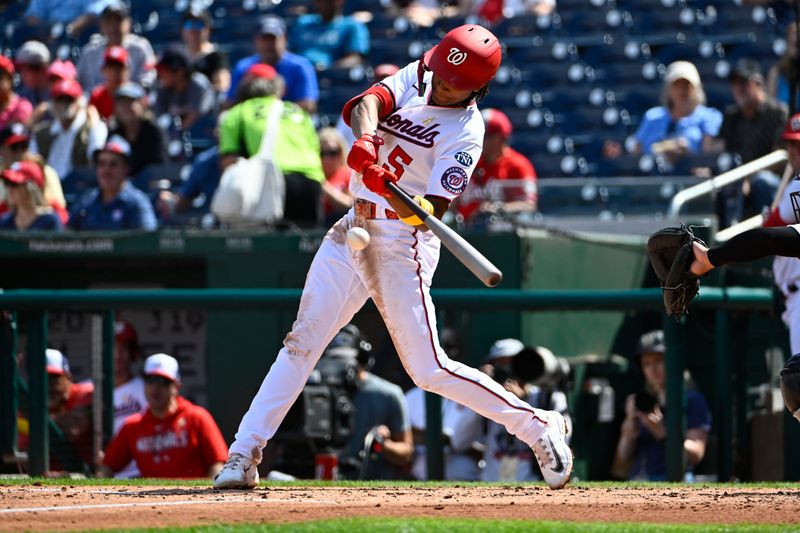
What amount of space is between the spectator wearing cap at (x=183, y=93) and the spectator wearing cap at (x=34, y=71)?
56.3 inches

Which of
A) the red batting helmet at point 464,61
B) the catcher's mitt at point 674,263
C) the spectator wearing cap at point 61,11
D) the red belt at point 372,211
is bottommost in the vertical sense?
the catcher's mitt at point 674,263

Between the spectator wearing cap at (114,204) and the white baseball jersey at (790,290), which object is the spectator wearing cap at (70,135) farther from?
the white baseball jersey at (790,290)

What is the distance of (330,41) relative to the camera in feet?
41.1

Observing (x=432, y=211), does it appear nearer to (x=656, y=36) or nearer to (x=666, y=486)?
(x=666, y=486)

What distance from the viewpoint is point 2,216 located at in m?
9.89

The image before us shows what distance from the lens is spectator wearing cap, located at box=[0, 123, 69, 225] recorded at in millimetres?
9820

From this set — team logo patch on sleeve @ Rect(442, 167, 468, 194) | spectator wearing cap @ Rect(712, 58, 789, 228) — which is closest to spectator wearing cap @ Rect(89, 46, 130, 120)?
spectator wearing cap @ Rect(712, 58, 789, 228)

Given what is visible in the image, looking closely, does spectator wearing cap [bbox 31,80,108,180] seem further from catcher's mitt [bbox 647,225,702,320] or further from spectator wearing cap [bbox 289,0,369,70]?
catcher's mitt [bbox 647,225,702,320]

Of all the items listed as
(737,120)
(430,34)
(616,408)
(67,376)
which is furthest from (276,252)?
(430,34)

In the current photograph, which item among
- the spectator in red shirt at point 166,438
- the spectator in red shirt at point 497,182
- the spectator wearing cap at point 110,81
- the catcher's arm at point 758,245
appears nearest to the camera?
the catcher's arm at point 758,245

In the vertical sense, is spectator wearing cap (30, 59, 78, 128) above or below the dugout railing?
above

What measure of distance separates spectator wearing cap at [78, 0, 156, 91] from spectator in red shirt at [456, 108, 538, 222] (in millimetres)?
4116

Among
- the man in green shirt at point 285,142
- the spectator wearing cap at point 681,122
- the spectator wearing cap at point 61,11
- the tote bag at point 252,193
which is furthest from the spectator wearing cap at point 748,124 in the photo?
the spectator wearing cap at point 61,11

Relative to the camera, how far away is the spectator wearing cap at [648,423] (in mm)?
7656
